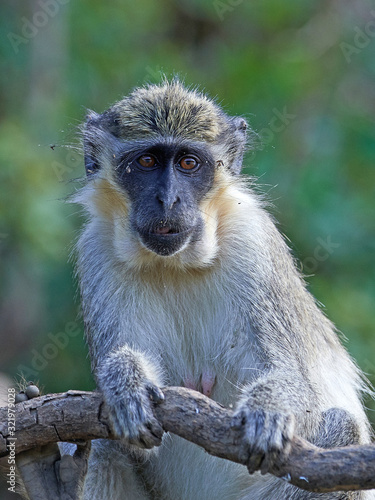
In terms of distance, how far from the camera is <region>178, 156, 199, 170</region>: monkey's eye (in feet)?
18.5

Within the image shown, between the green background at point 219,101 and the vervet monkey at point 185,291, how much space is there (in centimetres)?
238

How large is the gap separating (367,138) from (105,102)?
132 inches

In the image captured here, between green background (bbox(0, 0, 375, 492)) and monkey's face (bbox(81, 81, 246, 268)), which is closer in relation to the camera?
monkey's face (bbox(81, 81, 246, 268))

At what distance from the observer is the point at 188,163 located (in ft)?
18.6

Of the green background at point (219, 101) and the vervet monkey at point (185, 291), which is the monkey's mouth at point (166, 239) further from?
the green background at point (219, 101)

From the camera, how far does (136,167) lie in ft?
18.5

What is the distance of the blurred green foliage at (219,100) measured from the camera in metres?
9.04

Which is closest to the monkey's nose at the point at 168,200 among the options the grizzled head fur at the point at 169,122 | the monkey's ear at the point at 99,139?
the grizzled head fur at the point at 169,122

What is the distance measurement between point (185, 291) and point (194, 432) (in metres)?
1.84

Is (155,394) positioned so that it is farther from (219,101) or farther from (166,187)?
(219,101)

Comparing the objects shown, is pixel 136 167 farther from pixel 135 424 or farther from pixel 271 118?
pixel 271 118

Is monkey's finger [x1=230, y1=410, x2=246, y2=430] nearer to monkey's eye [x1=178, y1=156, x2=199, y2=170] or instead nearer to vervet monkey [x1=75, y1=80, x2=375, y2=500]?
vervet monkey [x1=75, y1=80, x2=375, y2=500]

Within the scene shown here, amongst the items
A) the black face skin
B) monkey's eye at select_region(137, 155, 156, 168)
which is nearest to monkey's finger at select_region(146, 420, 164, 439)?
the black face skin

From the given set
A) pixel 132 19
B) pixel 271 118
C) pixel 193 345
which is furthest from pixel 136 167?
pixel 132 19
